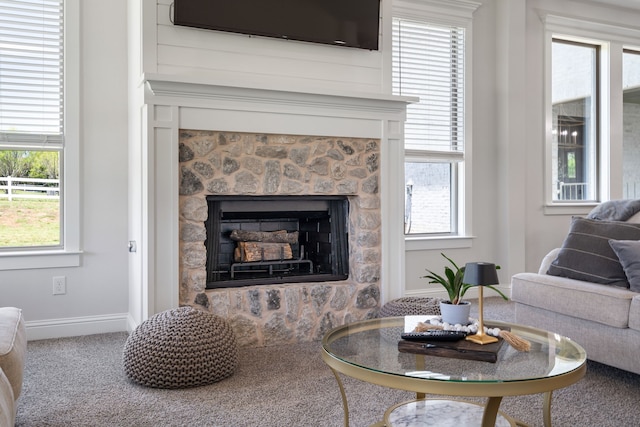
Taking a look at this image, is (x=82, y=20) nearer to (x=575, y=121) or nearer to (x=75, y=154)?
(x=75, y=154)

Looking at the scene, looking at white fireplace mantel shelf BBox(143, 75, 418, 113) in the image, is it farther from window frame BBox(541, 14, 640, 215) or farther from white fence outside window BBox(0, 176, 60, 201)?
window frame BBox(541, 14, 640, 215)

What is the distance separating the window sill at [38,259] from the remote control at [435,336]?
2.62 metres

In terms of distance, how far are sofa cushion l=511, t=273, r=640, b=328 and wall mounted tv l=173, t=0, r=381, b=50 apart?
1.89m

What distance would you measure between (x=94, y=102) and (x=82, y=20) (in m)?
0.55

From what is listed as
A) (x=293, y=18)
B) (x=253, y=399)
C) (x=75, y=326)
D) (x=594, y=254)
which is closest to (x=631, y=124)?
(x=594, y=254)

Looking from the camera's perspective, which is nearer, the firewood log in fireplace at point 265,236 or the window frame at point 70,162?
the window frame at point 70,162

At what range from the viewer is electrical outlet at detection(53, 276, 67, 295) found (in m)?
3.77

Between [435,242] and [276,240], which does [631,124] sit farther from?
[276,240]

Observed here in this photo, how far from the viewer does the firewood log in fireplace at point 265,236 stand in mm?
3881

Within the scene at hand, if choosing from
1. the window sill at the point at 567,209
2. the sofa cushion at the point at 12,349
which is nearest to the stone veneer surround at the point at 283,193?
the sofa cushion at the point at 12,349

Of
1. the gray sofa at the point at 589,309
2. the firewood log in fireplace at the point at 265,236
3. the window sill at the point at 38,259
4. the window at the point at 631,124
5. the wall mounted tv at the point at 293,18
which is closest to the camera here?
the gray sofa at the point at 589,309

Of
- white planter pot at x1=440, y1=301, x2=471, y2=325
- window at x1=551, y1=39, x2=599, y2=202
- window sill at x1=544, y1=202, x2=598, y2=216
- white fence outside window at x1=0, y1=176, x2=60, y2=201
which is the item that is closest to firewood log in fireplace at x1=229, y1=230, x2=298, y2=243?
white fence outside window at x1=0, y1=176, x2=60, y2=201

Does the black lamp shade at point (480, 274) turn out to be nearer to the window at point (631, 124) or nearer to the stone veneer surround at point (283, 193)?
the stone veneer surround at point (283, 193)

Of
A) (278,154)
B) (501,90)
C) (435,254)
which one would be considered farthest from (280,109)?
(501,90)
